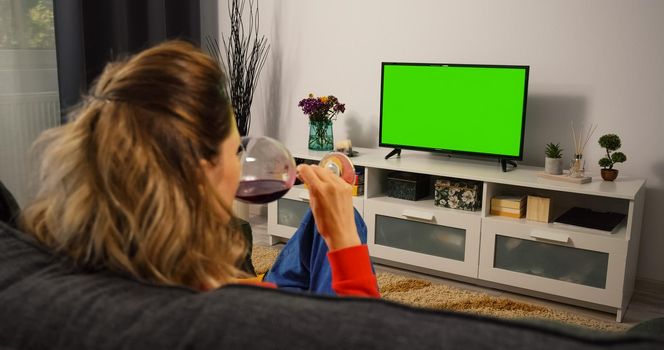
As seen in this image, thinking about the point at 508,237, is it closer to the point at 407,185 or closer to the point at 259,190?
the point at 407,185

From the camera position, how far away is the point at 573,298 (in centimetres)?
298

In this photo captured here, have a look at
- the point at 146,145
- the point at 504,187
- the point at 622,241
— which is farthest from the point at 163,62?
the point at 504,187

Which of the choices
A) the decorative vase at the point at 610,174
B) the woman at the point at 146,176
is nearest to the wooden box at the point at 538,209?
the decorative vase at the point at 610,174

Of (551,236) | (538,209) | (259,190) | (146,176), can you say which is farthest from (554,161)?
(146,176)

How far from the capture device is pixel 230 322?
1.80ft

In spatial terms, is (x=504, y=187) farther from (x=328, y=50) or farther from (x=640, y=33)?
(x=328, y=50)

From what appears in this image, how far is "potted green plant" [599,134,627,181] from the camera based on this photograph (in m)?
3.05

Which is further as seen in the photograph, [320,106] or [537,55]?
[320,106]

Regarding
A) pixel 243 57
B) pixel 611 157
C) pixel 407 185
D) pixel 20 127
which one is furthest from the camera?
pixel 243 57

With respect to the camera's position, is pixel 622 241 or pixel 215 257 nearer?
pixel 215 257

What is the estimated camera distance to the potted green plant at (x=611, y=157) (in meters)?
3.05

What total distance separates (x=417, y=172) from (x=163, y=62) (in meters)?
2.63

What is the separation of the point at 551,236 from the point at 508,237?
210 mm

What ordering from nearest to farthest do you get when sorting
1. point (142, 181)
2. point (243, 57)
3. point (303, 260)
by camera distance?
1. point (142, 181)
2. point (303, 260)
3. point (243, 57)
